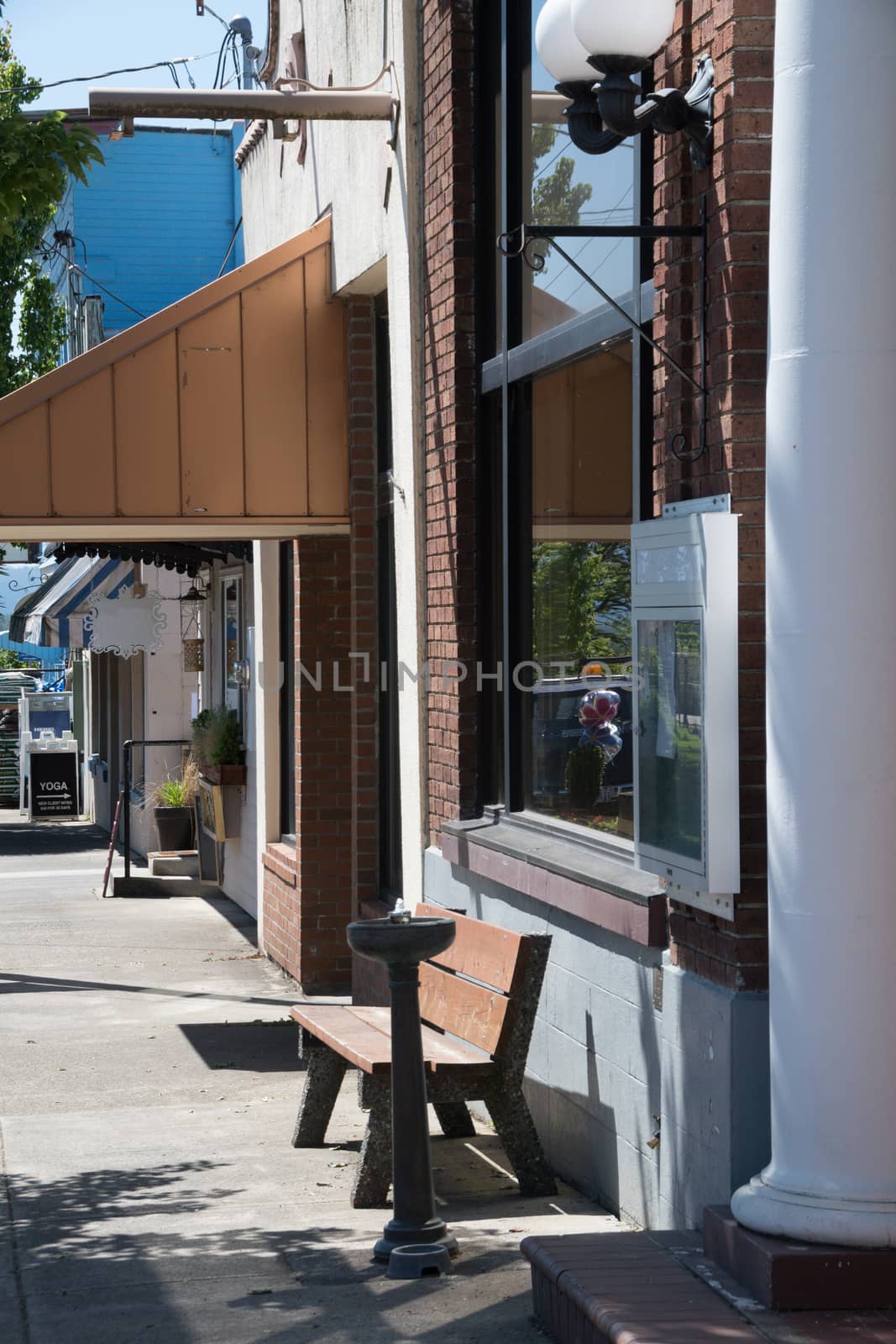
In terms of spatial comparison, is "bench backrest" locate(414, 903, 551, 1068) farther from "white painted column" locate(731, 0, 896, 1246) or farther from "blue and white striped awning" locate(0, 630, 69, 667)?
"blue and white striped awning" locate(0, 630, 69, 667)

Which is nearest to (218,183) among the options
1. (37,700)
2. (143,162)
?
(143,162)

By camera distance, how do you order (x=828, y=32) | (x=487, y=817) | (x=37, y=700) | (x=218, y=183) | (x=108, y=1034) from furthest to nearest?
(x=37, y=700)
(x=218, y=183)
(x=108, y=1034)
(x=487, y=817)
(x=828, y=32)

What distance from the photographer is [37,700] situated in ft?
89.8

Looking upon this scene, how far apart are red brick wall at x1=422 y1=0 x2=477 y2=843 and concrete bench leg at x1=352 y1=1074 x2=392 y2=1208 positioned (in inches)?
70.8

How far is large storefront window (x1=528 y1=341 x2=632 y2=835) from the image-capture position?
5.80 meters

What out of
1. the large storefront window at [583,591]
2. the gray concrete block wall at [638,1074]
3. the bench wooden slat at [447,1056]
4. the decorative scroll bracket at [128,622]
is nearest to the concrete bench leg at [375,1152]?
the bench wooden slat at [447,1056]

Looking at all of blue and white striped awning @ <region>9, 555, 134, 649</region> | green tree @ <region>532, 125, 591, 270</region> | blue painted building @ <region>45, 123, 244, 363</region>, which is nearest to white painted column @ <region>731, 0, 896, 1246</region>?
green tree @ <region>532, 125, 591, 270</region>

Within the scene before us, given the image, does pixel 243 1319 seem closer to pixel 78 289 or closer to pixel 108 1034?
pixel 108 1034

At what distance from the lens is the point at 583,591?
6184 millimetres

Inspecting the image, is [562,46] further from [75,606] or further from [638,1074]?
[75,606]

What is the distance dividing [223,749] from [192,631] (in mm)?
4192

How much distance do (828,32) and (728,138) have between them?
1.95ft

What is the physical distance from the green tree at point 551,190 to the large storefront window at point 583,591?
56 cm

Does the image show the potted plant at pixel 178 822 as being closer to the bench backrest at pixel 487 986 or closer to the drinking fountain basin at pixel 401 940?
the bench backrest at pixel 487 986
